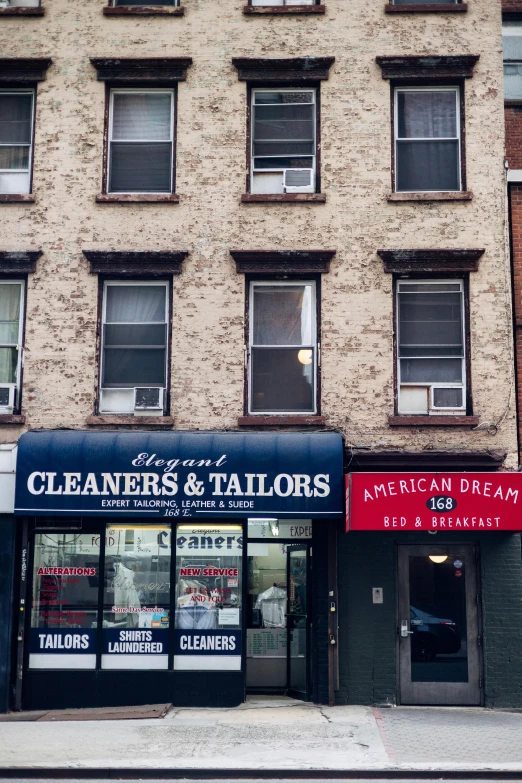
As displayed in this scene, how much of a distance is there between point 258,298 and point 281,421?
202 centimetres

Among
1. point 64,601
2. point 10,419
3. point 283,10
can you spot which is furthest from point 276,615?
point 283,10

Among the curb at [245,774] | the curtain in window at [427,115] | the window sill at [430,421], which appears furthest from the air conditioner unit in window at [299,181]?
the curb at [245,774]

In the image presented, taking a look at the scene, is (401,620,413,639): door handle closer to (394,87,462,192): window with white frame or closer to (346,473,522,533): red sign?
(346,473,522,533): red sign

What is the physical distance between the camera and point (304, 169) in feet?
45.6

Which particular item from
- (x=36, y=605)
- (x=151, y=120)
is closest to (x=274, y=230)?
(x=151, y=120)

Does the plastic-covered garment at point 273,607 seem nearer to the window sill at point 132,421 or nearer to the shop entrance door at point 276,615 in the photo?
the shop entrance door at point 276,615

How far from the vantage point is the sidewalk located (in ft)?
31.8

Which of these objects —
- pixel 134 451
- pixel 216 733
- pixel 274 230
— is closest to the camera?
pixel 216 733

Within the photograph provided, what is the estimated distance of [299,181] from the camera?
13867 mm

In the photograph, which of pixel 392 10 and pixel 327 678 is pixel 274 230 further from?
pixel 327 678

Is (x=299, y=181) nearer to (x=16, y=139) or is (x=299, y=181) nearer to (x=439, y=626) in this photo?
(x=16, y=139)

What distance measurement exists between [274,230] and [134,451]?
4013 millimetres

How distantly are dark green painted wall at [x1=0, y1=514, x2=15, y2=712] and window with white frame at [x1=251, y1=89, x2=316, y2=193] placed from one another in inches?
253

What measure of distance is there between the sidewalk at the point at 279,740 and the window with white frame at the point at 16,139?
26.8ft
